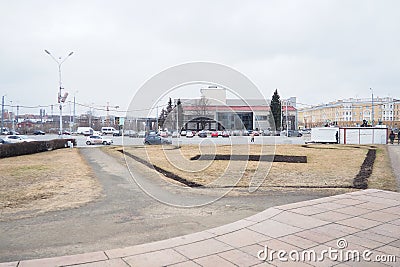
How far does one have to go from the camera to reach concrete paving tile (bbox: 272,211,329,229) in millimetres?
5207

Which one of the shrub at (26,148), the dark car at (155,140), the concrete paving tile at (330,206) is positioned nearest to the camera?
the concrete paving tile at (330,206)

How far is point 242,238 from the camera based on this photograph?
15.2 ft

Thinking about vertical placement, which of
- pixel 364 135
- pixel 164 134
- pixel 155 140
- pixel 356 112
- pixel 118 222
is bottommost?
pixel 118 222

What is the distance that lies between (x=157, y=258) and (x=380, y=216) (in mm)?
4109

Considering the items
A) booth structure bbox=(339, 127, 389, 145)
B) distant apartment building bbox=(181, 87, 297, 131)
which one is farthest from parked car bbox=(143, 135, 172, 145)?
booth structure bbox=(339, 127, 389, 145)

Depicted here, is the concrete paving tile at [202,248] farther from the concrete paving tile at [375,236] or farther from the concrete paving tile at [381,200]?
the concrete paving tile at [381,200]

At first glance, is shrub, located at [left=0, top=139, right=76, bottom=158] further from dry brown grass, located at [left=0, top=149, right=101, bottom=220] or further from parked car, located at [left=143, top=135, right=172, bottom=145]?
dry brown grass, located at [left=0, top=149, right=101, bottom=220]

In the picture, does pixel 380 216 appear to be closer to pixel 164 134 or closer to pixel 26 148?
pixel 164 134

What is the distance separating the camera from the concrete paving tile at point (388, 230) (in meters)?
4.75

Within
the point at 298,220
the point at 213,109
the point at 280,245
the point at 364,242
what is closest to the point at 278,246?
the point at 280,245

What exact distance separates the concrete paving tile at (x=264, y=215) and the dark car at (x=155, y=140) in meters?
21.4

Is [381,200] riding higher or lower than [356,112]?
lower

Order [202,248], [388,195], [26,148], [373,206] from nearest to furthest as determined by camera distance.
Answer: [202,248], [373,206], [388,195], [26,148]

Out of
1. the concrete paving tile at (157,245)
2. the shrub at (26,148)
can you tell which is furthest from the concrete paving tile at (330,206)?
the shrub at (26,148)
